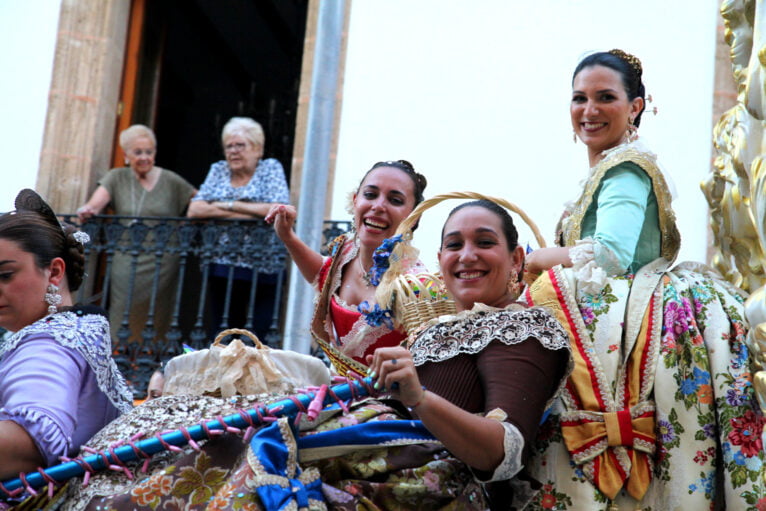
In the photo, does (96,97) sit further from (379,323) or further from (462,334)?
(462,334)

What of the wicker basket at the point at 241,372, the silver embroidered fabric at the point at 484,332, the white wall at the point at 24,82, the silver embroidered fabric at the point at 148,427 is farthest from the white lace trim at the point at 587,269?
the white wall at the point at 24,82

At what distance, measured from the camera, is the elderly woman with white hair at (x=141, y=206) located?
8180 mm

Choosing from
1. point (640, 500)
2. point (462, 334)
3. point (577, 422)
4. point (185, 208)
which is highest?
point (185, 208)

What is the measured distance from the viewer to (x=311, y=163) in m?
6.84

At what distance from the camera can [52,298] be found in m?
3.19

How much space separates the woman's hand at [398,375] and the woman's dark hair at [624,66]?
1.44m

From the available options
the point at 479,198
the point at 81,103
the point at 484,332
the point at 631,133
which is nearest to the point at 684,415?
the point at 484,332

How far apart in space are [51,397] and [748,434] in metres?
1.73

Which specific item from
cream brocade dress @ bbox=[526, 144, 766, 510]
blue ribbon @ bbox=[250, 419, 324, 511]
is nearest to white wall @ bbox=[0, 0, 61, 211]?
cream brocade dress @ bbox=[526, 144, 766, 510]

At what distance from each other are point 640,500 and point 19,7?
25.4ft

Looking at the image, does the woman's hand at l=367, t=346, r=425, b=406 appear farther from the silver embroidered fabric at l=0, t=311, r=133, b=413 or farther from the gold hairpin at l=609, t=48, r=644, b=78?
the gold hairpin at l=609, t=48, r=644, b=78

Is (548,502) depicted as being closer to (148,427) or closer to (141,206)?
(148,427)

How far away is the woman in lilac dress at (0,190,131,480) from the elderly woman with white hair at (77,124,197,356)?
489 cm

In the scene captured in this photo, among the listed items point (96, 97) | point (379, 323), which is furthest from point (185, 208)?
point (379, 323)
